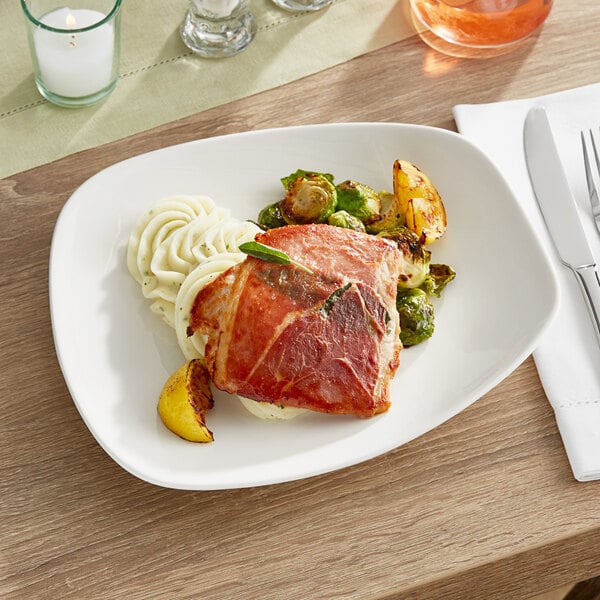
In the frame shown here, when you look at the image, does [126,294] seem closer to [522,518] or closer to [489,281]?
[489,281]

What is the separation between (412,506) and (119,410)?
0.73m

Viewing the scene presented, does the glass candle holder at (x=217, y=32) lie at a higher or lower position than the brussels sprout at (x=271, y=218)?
higher

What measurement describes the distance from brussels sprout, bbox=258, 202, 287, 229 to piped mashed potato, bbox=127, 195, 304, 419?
0.04 metres

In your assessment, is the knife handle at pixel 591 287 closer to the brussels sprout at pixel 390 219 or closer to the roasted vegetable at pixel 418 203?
the roasted vegetable at pixel 418 203

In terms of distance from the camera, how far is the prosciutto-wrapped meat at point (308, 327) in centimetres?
206

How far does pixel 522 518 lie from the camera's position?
213 centimetres

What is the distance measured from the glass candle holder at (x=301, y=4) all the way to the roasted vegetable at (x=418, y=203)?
0.83m

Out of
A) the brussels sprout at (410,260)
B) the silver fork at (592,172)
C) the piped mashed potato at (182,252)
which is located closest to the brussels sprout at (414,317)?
the brussels sprout at (410,260)

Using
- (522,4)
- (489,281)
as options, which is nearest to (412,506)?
(489,281)

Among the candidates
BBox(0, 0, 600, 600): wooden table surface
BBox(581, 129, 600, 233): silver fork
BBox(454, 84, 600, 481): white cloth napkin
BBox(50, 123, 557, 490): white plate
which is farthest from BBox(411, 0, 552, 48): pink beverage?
BBox(0, 0, 600, 600): wooden table surface

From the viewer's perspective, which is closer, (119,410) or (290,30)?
(119,410)

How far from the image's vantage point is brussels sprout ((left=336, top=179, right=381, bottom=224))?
238 cm

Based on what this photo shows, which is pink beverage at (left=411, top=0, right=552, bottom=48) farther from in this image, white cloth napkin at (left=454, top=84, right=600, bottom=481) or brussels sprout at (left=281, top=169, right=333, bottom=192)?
brussels sprout at (left=281, top=169, right=333, bottom=192)

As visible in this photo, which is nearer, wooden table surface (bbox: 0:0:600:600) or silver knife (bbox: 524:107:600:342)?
wooden table surface (bbox: 0:0:600:600)
